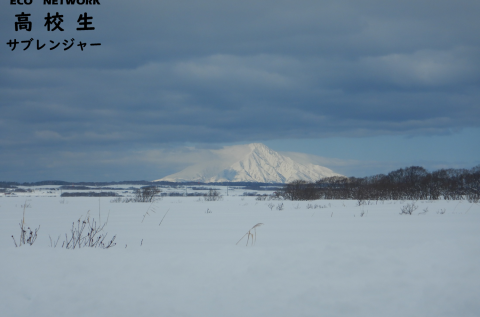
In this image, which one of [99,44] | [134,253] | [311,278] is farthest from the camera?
[99,44]

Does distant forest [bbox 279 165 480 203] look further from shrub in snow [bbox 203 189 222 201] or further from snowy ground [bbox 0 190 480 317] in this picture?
snowy ground [bbox 0 190 480 317]

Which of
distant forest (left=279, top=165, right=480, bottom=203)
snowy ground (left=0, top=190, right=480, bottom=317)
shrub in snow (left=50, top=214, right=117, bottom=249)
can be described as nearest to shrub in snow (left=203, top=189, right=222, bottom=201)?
distant forest (left=279, top=165, right=480, bottom=203)

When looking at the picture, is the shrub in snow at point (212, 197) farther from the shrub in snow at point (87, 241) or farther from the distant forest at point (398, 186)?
the shrub in snow at point (87, 241)

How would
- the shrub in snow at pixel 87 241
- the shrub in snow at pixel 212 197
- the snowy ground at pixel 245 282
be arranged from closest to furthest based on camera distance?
the snowy ground at pixel 245 282 → the shrub in snow at pixel 87 241 → the shrub in snow at pixel 212 197

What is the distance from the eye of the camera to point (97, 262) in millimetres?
4738

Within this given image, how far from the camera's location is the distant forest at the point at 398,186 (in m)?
46.2

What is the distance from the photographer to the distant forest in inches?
1820

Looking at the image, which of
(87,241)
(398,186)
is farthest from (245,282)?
(398,186)

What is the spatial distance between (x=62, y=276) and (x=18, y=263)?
673mm

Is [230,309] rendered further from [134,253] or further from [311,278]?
[134,253]

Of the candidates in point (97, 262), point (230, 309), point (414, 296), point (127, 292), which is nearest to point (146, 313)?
point (127, 292)

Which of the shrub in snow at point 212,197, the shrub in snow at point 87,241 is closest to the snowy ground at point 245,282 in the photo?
the shrub in snow at point 87,241

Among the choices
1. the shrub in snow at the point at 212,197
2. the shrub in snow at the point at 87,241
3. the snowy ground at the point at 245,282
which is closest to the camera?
the snowy ground at the point at 245,282

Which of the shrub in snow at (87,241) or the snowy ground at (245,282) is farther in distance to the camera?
the shrub in snow at (87,241)
